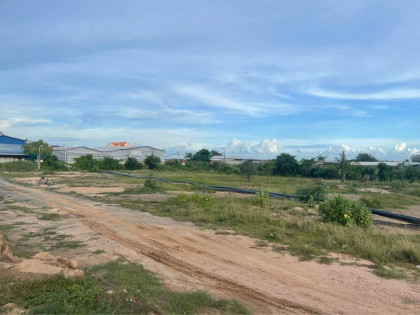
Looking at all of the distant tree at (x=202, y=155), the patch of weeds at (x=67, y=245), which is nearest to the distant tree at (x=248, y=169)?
the patch of weeds at (x=67, y=245)

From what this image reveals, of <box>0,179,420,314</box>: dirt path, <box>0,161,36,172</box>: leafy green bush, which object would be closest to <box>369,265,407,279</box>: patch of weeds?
<box>0,179,420,314</box>: dirt path

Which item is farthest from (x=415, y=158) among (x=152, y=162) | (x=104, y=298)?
(x=104, y=298)

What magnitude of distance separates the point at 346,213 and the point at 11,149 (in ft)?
220

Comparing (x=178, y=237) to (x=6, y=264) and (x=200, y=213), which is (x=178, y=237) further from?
(x=6, y=264)

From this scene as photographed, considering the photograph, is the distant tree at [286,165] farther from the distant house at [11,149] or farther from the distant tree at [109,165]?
the distant house at [11,149]

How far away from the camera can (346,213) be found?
10.9m

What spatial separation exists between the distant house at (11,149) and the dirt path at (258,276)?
6218 cm

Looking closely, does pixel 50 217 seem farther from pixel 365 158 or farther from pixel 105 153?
pixel 365 158

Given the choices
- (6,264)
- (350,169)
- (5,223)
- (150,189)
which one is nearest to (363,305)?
(6,264)

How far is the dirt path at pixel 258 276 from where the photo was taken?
5.20 metres

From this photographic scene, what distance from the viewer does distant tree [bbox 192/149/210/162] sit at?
86744mm

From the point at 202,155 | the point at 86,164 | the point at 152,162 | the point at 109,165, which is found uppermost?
the point at 202,155

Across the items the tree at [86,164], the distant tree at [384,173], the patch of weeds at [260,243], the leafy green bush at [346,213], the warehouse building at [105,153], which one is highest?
the warehouse building at [105,153]

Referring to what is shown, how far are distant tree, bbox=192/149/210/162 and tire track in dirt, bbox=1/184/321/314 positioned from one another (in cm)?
7165
